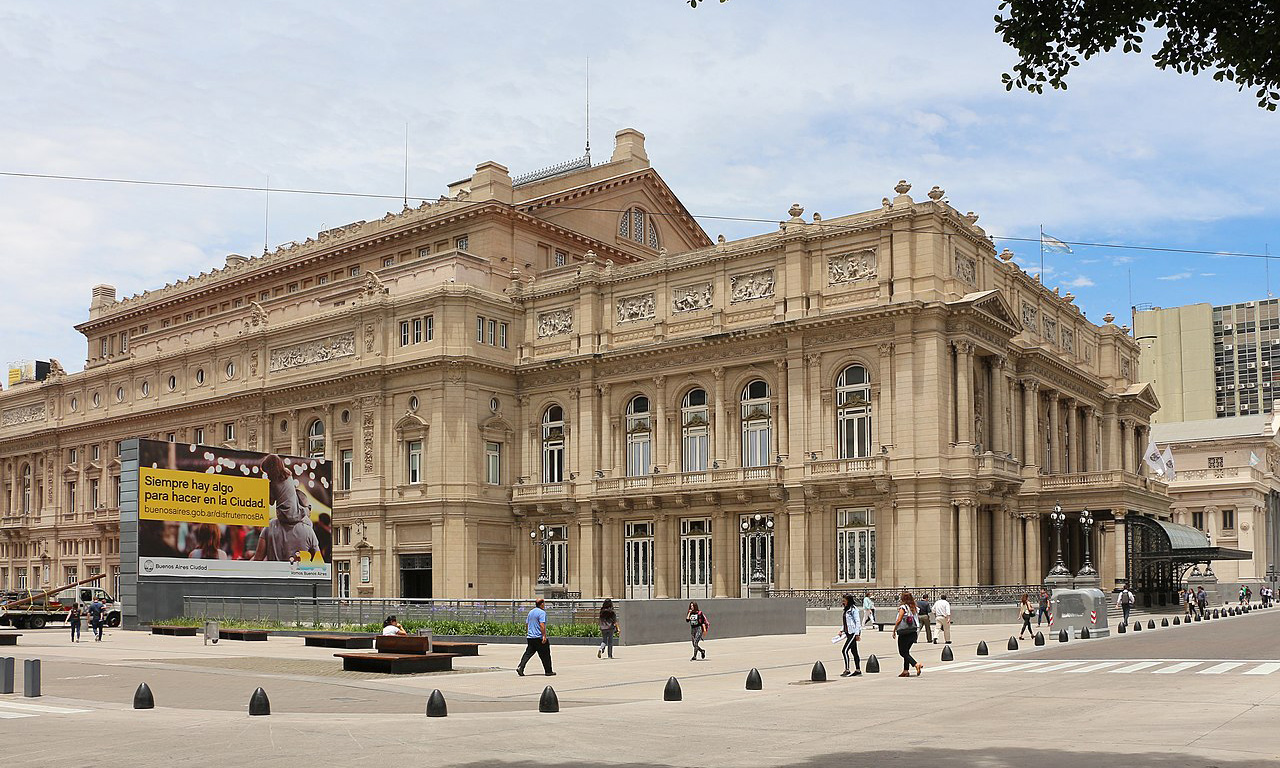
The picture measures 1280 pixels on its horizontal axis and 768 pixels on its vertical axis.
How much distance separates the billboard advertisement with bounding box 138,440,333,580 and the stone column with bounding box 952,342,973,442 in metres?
27.8

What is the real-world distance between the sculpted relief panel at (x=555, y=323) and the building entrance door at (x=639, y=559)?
35.3ft

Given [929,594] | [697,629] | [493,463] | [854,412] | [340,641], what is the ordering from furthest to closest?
[493,463] < [854,412] < [929,594] < [340,641] < [697,629]

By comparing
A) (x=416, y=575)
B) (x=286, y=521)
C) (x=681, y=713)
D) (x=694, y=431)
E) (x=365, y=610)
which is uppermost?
(x=694, y=431)

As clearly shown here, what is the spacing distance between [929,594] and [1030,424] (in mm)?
15160

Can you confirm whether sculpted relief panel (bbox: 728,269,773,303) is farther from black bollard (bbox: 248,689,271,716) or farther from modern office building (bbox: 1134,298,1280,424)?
modern office building (bbox: 1134,298,1280,424)

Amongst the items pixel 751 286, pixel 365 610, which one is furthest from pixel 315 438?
pixel 751 286

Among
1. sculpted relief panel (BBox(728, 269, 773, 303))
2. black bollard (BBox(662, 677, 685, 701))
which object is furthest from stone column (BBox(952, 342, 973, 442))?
black bollard (BBox(662, 677, 685, 701))

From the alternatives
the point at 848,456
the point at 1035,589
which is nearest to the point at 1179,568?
the point at 1035,589

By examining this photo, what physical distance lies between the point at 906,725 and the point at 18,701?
15.3 m

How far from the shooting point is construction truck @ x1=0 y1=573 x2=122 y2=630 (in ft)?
201

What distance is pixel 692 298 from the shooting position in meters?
63.2

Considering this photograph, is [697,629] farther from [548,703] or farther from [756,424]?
[756,424]

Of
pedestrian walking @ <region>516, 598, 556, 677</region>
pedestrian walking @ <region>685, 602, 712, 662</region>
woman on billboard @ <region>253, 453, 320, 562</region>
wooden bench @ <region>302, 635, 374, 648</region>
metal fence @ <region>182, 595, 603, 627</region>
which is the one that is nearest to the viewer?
pedestrian walking @ <region>516, 598, 556, 677</region>

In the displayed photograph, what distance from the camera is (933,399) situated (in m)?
54.9
